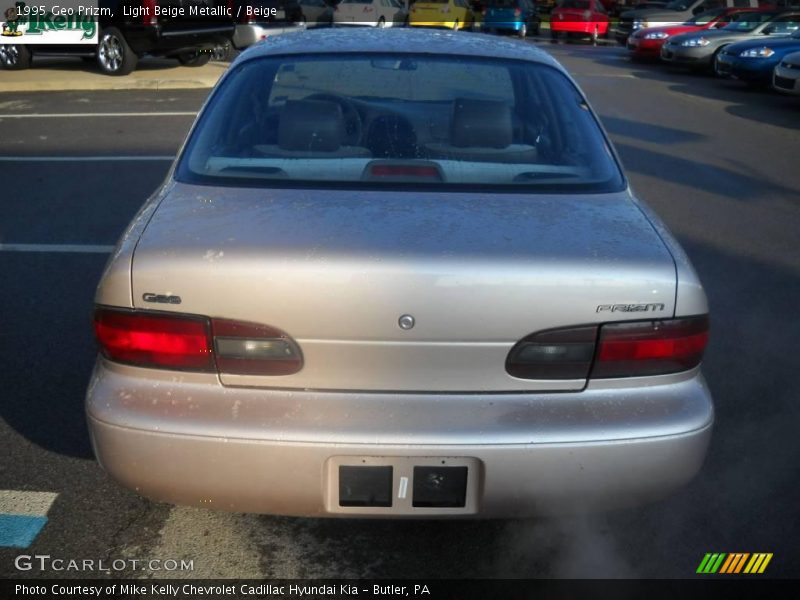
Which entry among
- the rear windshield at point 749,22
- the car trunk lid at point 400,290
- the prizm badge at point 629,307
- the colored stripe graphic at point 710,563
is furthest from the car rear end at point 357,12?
the prizm badge at point 629,307

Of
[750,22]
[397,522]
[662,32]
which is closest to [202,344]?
[397,522]

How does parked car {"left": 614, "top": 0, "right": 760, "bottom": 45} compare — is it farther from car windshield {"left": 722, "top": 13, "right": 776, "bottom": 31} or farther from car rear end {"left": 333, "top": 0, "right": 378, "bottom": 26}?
car rear end {"left": 333, "top": 0, "right": 378, "bottom": 26}

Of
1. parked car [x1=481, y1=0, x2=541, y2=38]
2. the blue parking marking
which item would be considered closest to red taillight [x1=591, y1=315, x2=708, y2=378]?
the blue parking marking

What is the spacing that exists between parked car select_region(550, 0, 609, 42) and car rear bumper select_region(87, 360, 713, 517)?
28.8 metres

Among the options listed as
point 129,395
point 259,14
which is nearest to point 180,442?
point 129,395

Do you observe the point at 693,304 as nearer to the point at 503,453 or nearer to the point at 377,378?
the point at 503,453

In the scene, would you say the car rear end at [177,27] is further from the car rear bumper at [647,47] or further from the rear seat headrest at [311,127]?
the rear seat headrest at [311,127]

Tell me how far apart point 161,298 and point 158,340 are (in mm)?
125

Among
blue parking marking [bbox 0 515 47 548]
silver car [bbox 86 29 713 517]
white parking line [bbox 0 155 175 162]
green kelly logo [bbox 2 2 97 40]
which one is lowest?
white parking line [bbox 0 155 175 162]

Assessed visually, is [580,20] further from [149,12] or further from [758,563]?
[758,563]

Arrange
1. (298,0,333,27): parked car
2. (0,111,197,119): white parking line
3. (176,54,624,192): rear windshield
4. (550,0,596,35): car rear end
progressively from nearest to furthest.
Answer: (176,54,624,192): rear windshield < (0,111,197,119): white parking line < (298,0,333,27): parked car < (550,0,596,35): car rear end

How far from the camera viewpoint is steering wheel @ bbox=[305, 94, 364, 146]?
362 cm

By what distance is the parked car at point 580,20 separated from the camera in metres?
29.7

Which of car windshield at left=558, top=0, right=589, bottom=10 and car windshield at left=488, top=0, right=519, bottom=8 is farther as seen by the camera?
car windshield at left=488, top=0, right=519, bottom=8
